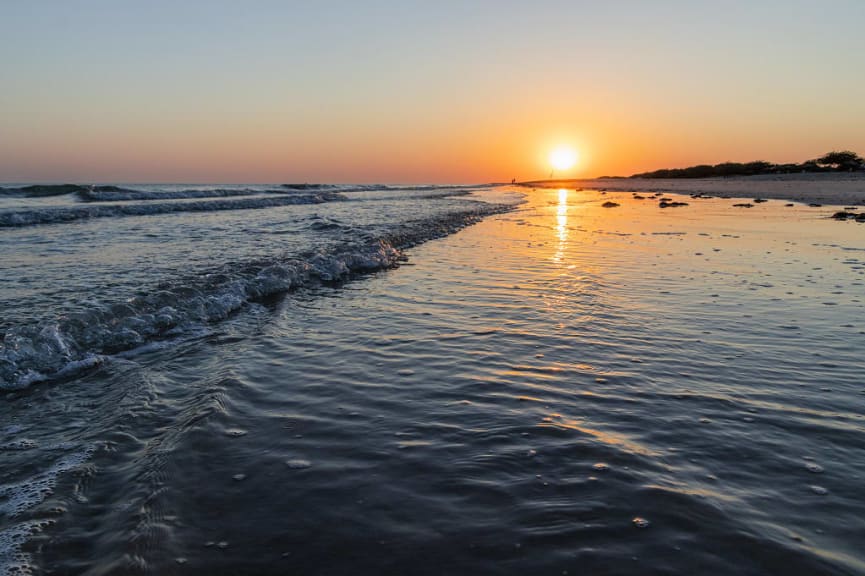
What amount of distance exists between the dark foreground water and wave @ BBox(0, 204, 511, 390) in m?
0.08

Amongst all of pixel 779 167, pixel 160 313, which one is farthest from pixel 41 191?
pixel 779 167

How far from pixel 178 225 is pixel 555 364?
20.3m

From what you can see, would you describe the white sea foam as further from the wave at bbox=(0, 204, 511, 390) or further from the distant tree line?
the distant tree line

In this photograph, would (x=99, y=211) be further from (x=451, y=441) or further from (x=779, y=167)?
(x=779, y=167)

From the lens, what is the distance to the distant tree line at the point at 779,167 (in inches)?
2830

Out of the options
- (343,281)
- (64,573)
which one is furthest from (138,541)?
(343,281)

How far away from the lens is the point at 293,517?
3111mm

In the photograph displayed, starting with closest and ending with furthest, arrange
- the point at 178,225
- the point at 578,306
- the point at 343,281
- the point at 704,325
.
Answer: the point at 704,325 < the point at 578,306 < the point at 343,281 < the point at 178,225

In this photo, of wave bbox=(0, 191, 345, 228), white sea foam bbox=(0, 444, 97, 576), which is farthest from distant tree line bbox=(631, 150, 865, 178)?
white sea foam bbox=(0, 444, 97, 576)

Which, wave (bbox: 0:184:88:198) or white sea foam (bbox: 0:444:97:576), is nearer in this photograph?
white sea foam (bbox: 0:444:97:576)

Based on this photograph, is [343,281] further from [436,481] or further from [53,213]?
[53,213]

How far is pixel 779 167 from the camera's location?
274 feet

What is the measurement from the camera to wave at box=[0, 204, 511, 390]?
5832 mm

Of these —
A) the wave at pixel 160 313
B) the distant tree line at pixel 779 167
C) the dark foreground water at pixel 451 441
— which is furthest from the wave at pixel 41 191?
the distant tree line at pixel 779 167
